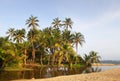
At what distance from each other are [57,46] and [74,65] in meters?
13.9

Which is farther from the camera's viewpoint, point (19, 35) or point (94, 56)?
point (94, 56)

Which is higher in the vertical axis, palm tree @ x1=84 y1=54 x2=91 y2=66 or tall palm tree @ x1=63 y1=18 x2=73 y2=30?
tall palm tree @ x1=63 y1=18 x2=73 y2=30

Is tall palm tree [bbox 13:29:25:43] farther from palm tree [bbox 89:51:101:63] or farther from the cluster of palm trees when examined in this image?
palm tree [bbox 89:51:101:63]

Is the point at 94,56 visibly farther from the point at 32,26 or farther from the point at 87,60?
the point at 32,26

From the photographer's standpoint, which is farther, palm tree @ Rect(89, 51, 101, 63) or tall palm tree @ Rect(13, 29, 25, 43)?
palm tree @ Rect(89, 51, 101, 63)

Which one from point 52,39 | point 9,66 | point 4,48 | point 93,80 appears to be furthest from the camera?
point 52,39

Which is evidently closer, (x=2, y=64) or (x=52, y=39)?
(x=2, y=64)

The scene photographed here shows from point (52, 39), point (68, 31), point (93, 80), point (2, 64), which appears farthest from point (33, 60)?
point (93, 80)

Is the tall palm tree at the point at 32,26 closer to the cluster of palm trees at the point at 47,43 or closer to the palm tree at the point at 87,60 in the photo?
the cluster of palm trees at the point at 47,43

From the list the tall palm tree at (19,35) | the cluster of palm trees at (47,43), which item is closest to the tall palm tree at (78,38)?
the cluster of palm trees at (47,43)

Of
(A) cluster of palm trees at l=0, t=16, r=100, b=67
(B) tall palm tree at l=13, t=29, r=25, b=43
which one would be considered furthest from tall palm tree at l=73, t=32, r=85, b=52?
(B) tall palm tree at l=13, t=29, r=25, b=43

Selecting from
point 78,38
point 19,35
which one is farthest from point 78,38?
point 19,35

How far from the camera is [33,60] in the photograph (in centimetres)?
9350

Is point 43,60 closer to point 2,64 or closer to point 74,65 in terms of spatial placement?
point 74,65
